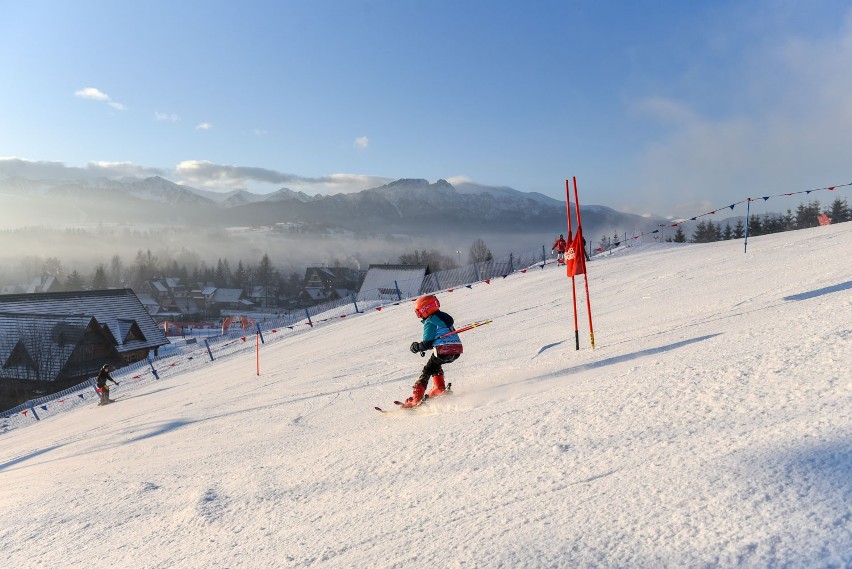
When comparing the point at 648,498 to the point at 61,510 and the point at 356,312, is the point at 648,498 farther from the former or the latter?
the point at 356,312

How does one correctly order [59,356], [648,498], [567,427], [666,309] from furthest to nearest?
[59,356], [666,309], [567,427], [648,498]

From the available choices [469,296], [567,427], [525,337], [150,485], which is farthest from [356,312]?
[567,427]

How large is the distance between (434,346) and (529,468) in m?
3.17

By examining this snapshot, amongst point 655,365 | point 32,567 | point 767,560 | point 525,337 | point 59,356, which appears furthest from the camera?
point 59,356

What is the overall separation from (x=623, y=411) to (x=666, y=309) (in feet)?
21.0

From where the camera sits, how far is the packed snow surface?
9.78 ft

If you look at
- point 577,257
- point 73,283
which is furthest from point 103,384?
point 73,283

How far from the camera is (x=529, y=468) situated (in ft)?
13.3

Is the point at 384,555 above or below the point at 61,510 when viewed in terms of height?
above

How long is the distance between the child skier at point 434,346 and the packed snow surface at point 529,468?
1.32ft

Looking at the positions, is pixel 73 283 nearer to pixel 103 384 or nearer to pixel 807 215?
pixel 103 384

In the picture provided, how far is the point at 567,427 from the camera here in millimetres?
4660

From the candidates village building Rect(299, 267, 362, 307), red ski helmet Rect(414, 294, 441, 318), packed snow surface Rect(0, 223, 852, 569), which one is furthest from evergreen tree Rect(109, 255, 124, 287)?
red ski helmet Rect(414, 294, 441, 318)

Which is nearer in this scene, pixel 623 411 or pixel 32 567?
pixel 32 567
